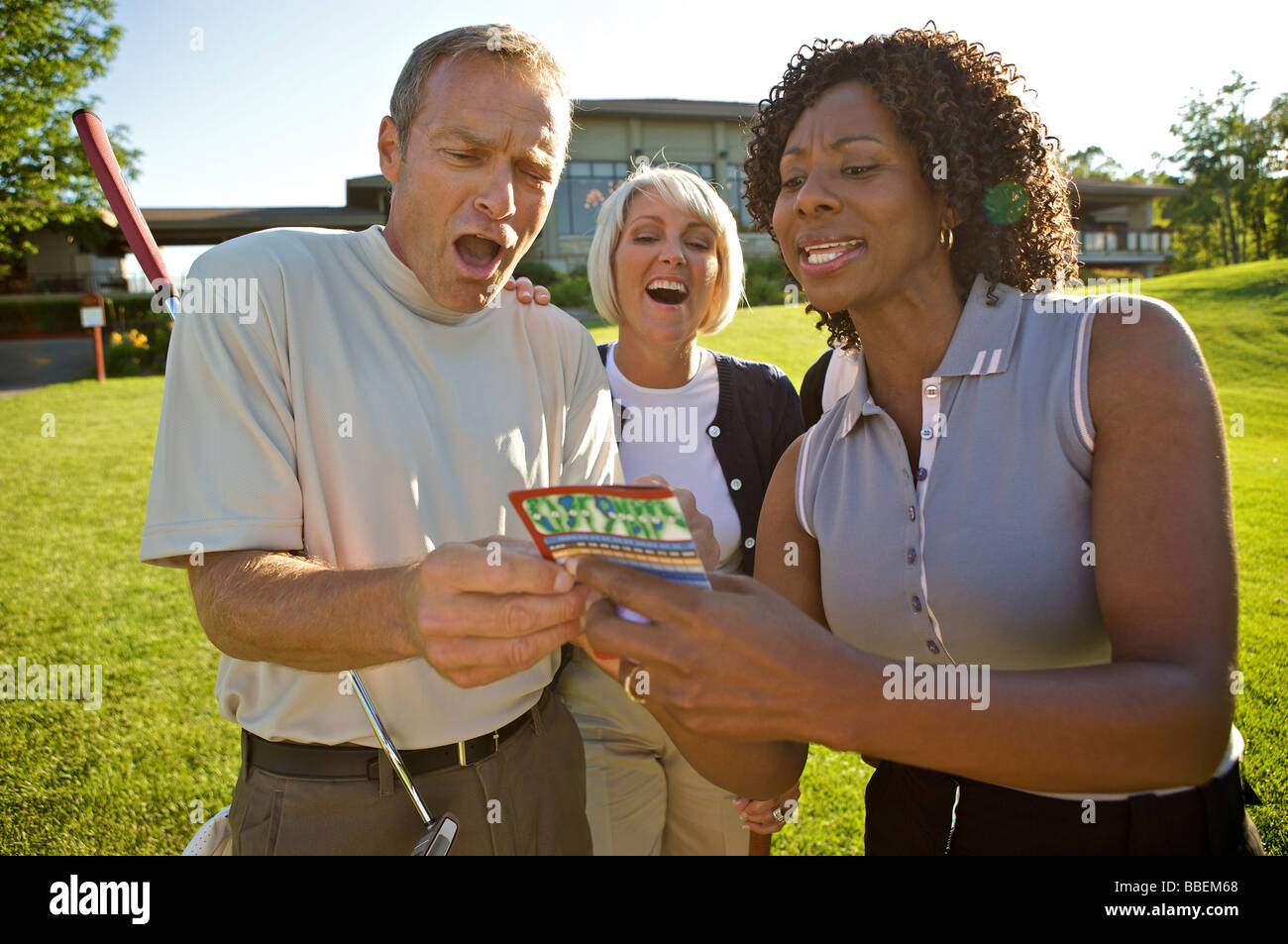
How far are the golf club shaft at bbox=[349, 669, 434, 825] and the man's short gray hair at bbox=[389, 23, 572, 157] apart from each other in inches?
62.2

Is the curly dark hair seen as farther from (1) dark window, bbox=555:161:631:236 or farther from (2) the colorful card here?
(1) dark window, bbox=555:161:631:236

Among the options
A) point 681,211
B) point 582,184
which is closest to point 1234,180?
point 582,184

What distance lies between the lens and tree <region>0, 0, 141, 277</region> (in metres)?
22.8

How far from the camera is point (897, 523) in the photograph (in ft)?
7.21

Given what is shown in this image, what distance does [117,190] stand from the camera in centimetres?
246

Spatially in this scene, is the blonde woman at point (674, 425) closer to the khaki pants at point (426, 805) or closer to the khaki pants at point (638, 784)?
the khaki pants at point (638, 784)

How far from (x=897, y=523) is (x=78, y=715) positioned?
6085 mm

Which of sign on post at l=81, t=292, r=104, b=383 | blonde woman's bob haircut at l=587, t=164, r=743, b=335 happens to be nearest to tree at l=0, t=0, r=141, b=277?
sign on post at l=81, t=292, r=104, b=383

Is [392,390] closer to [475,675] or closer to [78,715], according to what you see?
[475,675]

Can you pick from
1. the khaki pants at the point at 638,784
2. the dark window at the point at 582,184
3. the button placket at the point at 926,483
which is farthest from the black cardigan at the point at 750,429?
the dark window at the point at 582,184

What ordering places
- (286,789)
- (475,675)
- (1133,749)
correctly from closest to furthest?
(1133,749) → (475,675) → (286,789)

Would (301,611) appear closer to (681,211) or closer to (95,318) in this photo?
(681,211)

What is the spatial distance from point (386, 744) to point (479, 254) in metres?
1.46

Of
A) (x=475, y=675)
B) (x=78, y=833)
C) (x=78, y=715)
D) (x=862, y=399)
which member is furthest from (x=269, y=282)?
(x=78, y=715)
